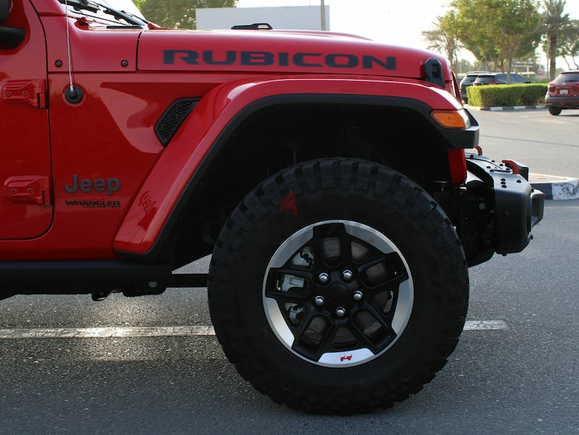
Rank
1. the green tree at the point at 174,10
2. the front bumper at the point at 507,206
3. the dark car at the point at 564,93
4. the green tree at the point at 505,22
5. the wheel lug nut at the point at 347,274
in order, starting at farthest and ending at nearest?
the green tree at the point at 174,10 < the green tree at the point at 505,22 < the dark car at the point at 564,93 < the front bumper at the point at 507,206 < the wheel lug nut at the point at 347,274

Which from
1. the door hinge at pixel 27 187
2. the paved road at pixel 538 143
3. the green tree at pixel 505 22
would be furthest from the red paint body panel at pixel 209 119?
the green tree at pixel 505 22

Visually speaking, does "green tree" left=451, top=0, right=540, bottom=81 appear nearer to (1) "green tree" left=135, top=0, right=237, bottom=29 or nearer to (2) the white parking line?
(1) "green tree" left=135, top=0, right=237, bottom=29

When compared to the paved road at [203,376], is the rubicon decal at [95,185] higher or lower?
higher

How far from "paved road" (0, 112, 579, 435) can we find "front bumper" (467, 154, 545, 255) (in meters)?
0.60

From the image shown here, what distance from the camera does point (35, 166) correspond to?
2578 millimetres

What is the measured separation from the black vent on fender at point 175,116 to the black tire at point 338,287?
37cm

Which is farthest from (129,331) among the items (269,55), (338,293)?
(269,55)

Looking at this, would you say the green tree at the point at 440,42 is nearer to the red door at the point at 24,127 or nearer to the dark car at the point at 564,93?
the dark car at the point at 564,93

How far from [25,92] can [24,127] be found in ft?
0.41

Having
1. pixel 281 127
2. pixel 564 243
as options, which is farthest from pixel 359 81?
pixel 564 243

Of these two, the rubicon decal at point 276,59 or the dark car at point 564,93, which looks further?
the dark car at point 564,93

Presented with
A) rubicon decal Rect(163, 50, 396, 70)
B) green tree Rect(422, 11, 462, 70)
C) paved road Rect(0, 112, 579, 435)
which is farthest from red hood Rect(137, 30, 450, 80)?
green tree Rect(422, 11, 462, 70)

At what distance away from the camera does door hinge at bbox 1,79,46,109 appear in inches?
99.2

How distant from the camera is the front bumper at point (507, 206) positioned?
8.80 ft
